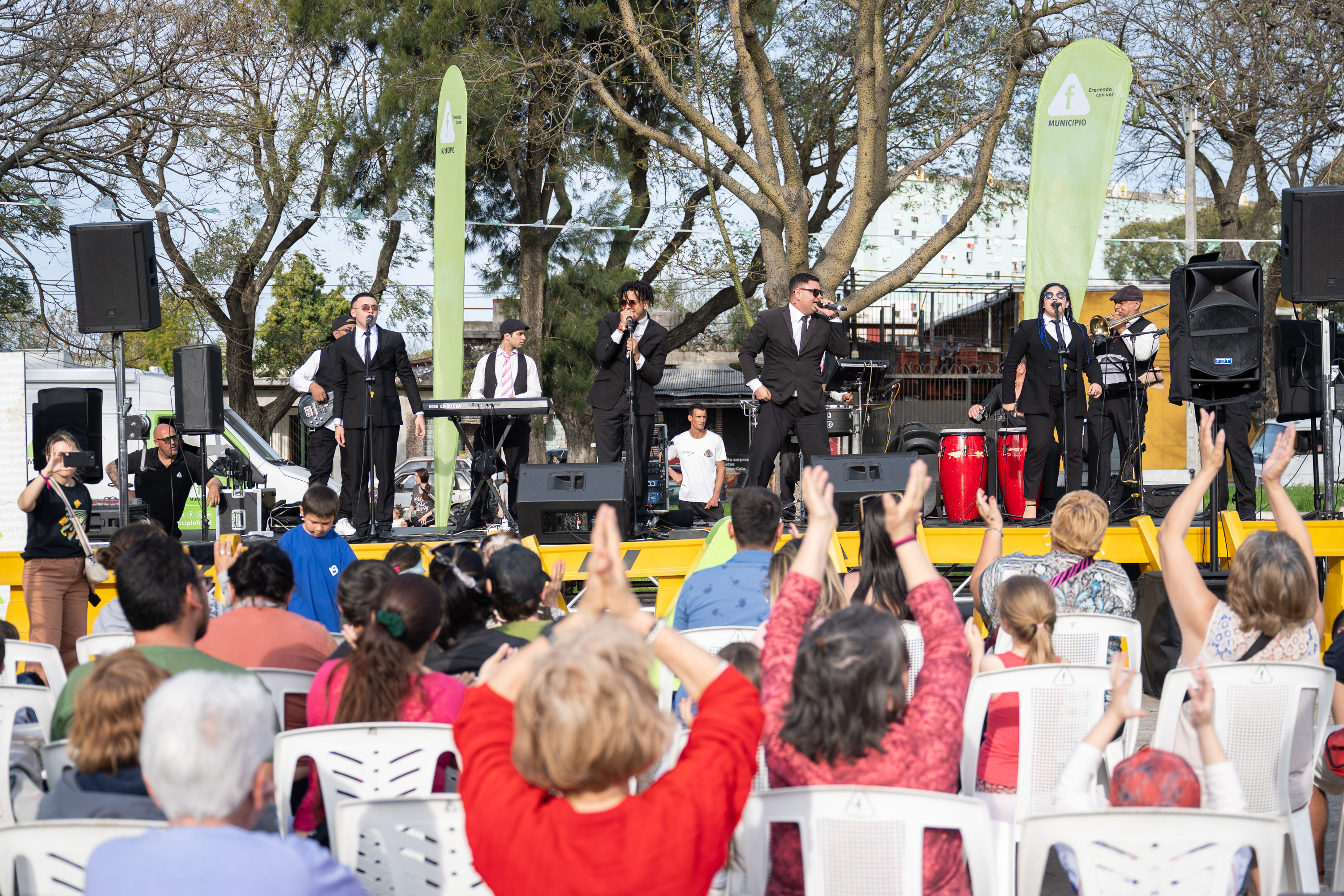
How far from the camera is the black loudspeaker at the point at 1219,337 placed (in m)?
6.46

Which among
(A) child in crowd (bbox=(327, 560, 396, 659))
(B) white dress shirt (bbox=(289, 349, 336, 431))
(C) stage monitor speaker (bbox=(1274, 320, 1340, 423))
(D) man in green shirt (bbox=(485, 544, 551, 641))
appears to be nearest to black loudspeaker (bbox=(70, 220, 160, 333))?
(B) white dress shirt (bbox=(289, 349, 336, 431))

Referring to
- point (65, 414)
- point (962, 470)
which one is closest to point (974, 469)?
point (962, 470)

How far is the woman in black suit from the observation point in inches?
285

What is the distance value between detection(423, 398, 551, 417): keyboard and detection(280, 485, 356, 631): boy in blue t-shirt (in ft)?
5.08

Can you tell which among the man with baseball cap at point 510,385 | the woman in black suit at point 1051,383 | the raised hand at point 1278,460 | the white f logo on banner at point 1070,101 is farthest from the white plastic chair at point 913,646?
the white f logo on banner at point 1070,101

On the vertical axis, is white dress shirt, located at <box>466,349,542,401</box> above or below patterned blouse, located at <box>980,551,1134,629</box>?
above

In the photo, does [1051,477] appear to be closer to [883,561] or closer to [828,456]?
[828,456]

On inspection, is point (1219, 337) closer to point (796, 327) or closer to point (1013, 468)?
point (1013, 468)

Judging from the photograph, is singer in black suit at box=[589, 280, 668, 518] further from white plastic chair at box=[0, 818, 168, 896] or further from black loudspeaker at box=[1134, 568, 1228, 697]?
white plastic chair at box=[0, 818, 168, 896]

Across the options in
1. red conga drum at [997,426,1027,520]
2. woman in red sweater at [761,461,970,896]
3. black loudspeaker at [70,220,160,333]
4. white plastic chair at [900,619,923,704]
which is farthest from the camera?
red conga drum at [997,426,1027,520]

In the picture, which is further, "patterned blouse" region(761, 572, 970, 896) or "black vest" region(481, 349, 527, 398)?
"black vest" region(481, 349, 527, 398)

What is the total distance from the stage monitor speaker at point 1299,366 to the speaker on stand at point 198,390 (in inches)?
256

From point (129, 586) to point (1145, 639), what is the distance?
5031 millimetres

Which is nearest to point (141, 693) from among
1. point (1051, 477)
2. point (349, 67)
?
point (1051, 477)
